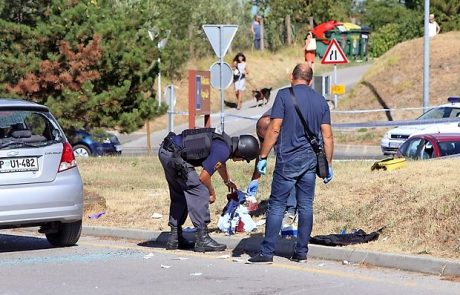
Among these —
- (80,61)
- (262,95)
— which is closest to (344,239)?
(80,61)

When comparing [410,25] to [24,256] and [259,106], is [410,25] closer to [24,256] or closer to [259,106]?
[259,106]

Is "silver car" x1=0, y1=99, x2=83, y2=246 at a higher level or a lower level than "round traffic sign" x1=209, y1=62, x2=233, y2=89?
lower

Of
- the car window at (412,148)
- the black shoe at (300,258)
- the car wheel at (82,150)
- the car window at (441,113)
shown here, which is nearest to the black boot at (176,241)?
the black shoe at (300,258)

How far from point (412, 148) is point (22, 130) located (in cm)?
1068

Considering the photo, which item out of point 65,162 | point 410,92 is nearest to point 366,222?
point 65,162

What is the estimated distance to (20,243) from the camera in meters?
12.5

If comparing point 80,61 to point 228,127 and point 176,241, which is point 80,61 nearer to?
point 176,241

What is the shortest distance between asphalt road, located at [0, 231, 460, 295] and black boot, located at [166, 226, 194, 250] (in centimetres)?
15

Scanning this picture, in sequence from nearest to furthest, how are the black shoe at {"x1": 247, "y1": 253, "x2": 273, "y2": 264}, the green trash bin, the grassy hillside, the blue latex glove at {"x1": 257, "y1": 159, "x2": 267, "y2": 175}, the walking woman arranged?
the blue latex glove at {"x1": 257, "y1": 159, "x2": 267, "y2": 175}
the black shoe at {"x1": 247, "y1": 253, "x2": 273, "y2": 264}
the grassy hillside
the walking woman
the green trash bin

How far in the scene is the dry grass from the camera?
33.8 feet

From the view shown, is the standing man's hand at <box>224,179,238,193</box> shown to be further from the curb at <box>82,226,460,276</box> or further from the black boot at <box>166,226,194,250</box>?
the black boot at <box>166,226,194,250</box>

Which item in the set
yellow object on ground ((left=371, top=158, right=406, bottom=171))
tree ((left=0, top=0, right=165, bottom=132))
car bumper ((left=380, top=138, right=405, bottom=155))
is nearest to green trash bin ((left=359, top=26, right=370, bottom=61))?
car bumper ((left=380, top=138, right=405, bottom=155))

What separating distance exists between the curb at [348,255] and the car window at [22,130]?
1717 mm

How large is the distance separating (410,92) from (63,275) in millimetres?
26249
